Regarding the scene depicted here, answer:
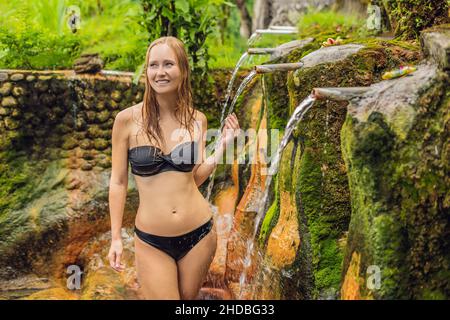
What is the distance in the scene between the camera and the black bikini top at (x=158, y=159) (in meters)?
2.98

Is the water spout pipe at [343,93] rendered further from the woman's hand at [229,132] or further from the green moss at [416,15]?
the green moss at [416,15]

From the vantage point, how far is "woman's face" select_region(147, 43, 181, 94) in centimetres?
296

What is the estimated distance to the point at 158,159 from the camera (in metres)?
2.98

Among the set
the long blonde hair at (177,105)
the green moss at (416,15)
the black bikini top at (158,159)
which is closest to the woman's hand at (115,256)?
the black bikini top at (158,159)

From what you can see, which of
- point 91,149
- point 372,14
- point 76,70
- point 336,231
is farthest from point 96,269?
point 372,14

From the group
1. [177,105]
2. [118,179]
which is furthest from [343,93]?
[118,179]

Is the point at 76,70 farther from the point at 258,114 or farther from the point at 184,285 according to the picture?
the point at 184,285

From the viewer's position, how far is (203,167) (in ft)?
10.6

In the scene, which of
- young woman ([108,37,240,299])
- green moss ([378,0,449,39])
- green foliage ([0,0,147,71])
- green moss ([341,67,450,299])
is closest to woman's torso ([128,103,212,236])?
young woman ([108,37,240,299])

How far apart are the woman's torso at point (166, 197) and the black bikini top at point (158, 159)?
0.02 meters

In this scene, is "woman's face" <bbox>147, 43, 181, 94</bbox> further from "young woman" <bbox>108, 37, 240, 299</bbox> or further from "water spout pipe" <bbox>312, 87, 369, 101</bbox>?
"water spout pipe" <bbox>312, 87, 369, 101</bbox>

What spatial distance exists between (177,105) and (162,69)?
0.77ft

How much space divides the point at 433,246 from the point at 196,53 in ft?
13.4

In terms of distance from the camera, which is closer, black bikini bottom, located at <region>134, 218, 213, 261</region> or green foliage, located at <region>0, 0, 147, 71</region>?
black bikini bottom, located at <region>134, 218, 213, 261</region>
